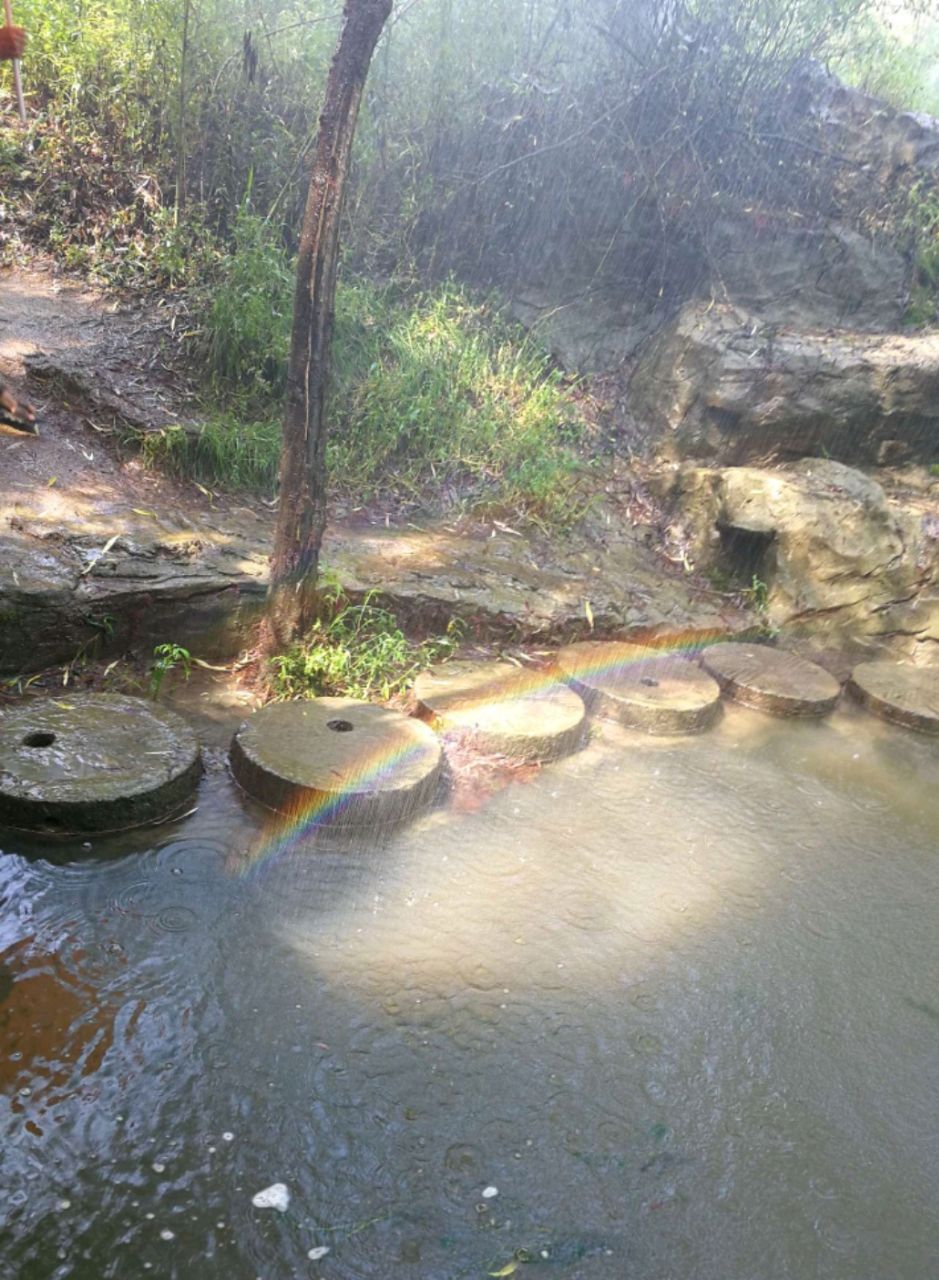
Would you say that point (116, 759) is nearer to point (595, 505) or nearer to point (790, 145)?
point (595, 505)

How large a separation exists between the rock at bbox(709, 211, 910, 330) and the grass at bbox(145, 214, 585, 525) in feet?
5.98

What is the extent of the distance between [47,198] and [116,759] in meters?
5.21

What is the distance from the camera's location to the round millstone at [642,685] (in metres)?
4.81

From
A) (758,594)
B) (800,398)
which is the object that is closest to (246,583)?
(758,594)

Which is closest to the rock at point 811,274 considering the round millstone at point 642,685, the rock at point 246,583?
the rock at point 246,583

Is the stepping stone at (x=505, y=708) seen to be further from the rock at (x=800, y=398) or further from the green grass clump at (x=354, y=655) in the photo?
the rock at (x=800, y=398)

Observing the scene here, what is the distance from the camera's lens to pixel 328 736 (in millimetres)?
3852

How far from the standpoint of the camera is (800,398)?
22.3 feet

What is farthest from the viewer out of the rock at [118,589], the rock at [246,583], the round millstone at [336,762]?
the rock at [246,583]

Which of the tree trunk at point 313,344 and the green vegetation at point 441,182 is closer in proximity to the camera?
the tree trunk at point 313,344

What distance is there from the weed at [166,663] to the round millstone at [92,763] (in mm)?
349

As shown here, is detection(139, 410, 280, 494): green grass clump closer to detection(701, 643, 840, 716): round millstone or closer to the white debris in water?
detection(701, 643, 840, 716): round millstone

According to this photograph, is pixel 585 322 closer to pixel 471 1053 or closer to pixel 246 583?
pixel 246 583

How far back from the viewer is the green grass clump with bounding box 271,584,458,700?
4.36m
